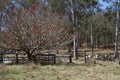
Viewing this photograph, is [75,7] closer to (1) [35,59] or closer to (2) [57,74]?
(1) [35,59]

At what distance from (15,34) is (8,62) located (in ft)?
6.91

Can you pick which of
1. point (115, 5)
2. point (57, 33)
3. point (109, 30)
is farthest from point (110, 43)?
point (57, 33)

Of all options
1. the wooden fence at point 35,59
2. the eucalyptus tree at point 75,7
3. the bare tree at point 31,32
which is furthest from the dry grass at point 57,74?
the eucalyptus tree at point 75,7

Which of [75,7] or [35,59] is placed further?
[75,7]

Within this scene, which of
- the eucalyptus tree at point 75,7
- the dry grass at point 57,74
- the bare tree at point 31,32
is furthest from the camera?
the eucalyptus tree at point 75,7

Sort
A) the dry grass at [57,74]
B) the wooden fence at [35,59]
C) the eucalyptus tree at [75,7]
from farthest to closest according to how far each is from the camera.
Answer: the eucalyptus tree at [75,7] → the wooden fence at [35,59] → the dry grass at [57,74]

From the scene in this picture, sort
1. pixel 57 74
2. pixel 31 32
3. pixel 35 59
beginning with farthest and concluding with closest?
1. pixel 35 59
2. pixel 31 32
3. pixel 57 74

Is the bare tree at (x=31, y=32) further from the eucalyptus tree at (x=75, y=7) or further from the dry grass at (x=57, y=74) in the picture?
the eucalyptus tree at (x=75, y=7)

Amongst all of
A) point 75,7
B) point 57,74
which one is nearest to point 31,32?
point 57,74

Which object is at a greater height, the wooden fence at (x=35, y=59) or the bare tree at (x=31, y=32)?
the bare tree at (x=31, y=32)

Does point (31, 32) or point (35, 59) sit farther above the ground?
point (31, 32)

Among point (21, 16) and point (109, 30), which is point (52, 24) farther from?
point (109, 30)

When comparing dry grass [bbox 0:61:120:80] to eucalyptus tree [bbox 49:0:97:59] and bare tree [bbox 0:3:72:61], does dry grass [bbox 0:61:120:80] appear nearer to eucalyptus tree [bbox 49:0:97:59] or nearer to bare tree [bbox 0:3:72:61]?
bare tree [bbox 0:3:72:61]

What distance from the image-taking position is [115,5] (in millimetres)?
32938
